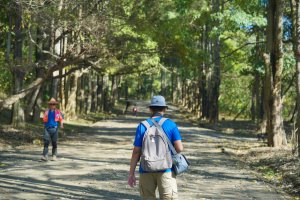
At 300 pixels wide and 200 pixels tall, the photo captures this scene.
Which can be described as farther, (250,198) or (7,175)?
(7,175)

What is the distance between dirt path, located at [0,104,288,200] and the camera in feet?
35.3

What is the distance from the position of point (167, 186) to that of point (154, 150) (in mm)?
467

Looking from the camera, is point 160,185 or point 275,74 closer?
point 160,185

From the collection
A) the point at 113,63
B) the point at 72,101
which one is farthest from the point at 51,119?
the point at 72,101

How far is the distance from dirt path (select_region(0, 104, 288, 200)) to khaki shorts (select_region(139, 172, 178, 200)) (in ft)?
12.9

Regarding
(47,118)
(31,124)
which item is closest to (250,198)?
(47,118)

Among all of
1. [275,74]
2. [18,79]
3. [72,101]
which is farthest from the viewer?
[72,101]

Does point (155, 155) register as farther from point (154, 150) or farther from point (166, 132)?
point (166, 132)

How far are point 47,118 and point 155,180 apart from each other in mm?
9322

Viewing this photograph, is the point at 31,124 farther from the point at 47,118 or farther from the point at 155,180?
the point at 155,180

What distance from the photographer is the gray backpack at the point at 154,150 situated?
250 inches

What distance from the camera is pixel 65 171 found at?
541 inches

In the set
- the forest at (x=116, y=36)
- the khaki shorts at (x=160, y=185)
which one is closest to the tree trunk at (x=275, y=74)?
the forest at (x=116, y=36)

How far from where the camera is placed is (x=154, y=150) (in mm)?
6410
